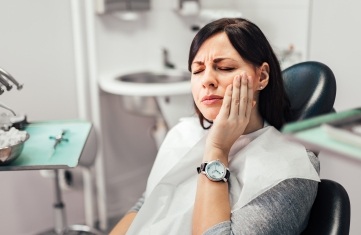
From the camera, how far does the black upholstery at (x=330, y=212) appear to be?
3.31 ft

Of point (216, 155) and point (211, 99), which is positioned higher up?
point (211, 99)

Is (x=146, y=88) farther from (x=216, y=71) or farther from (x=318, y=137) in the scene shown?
(x=318, y=137)

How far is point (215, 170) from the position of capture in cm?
107

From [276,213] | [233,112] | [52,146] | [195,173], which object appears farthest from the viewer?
[52,146]

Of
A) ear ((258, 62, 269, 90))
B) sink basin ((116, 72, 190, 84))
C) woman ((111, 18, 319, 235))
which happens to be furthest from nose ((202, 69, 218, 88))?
sink basin ((116, 72, 190, 84))

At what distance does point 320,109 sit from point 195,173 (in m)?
0.43

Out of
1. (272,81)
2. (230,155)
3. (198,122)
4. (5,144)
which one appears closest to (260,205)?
(230,155)

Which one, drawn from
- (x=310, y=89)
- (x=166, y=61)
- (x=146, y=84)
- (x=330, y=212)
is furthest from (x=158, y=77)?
(x=330, y=212)

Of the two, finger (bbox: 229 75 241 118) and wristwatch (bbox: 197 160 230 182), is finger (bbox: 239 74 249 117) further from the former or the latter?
wristwatch (bbox: 197 160 230 182)

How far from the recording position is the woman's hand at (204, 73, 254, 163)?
3.56 feet

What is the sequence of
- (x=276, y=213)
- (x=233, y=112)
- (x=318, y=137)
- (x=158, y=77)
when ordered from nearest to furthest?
(x=318, y=137) → (x=276, y=213) → (x=233, y=112) → (x=158, y=77)

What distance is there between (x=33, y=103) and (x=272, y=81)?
148cm

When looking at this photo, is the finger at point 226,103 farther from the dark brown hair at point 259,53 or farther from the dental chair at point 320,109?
the dental chair at point 320,109

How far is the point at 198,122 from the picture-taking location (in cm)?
144
